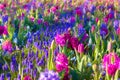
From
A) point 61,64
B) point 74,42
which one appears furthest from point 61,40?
point 61,64

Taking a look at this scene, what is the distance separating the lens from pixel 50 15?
516cm

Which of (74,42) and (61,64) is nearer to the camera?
(61,64)

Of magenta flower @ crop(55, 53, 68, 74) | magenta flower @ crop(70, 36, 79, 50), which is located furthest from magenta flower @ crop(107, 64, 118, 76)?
magenta flower @ crop(70, 36, 79, 50)

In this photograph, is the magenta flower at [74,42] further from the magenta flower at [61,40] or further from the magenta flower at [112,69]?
the magenta flower at [112,69]

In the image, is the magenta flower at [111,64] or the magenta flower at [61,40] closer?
the magenta flower at [111,64]

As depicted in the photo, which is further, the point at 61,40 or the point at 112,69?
the point at 61,40

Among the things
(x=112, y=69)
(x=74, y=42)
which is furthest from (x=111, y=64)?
(x=74, y=42)

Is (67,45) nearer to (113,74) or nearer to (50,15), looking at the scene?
(113,74)

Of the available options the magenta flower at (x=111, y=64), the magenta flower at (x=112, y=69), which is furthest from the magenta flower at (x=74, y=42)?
the magenta flower at (x=112, y=69)

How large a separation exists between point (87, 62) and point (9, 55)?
68cm

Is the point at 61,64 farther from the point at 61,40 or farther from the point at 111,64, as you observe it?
the point at 61,40

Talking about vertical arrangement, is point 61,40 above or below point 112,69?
above

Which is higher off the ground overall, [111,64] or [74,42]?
[74,42]

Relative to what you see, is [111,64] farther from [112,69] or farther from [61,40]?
[61,40]
